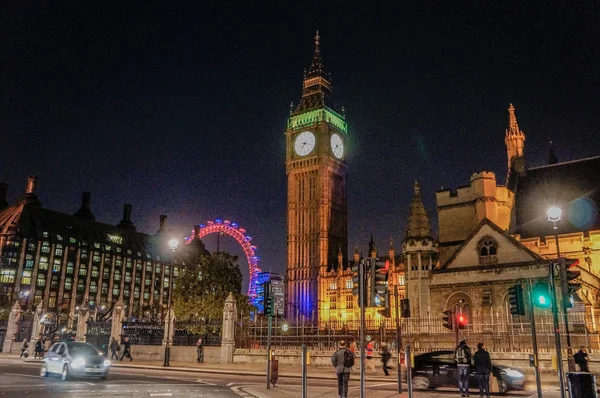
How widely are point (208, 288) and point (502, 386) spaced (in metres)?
39.3

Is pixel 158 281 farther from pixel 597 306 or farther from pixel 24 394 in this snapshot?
pixel 24 394

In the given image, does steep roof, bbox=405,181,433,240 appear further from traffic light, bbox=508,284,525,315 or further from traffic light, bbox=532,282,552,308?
traffic light, bbox=508,284,525,315

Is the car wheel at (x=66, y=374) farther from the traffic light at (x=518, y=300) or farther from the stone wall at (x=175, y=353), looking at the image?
the traffic light at (x=518, y=300)

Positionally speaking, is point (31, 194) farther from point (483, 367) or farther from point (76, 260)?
point (483, 367)

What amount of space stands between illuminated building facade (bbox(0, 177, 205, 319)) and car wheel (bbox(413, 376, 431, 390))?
90983mm

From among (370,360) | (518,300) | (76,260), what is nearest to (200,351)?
(370,360)

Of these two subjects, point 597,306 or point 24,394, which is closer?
point 24,394

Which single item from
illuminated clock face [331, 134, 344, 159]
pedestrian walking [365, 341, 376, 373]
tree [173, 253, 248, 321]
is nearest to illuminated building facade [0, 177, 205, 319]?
illuminated clock face [331, 134, 344, 159]

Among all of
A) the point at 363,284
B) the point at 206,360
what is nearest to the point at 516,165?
the point at 206,360

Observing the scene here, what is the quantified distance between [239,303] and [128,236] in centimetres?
9350

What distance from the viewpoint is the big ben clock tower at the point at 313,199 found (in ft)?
326

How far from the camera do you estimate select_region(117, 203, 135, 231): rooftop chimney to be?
5817 inches

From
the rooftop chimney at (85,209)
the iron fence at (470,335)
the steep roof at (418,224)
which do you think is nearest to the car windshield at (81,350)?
the iron fence at (470,335)

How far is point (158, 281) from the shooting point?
470 ft
